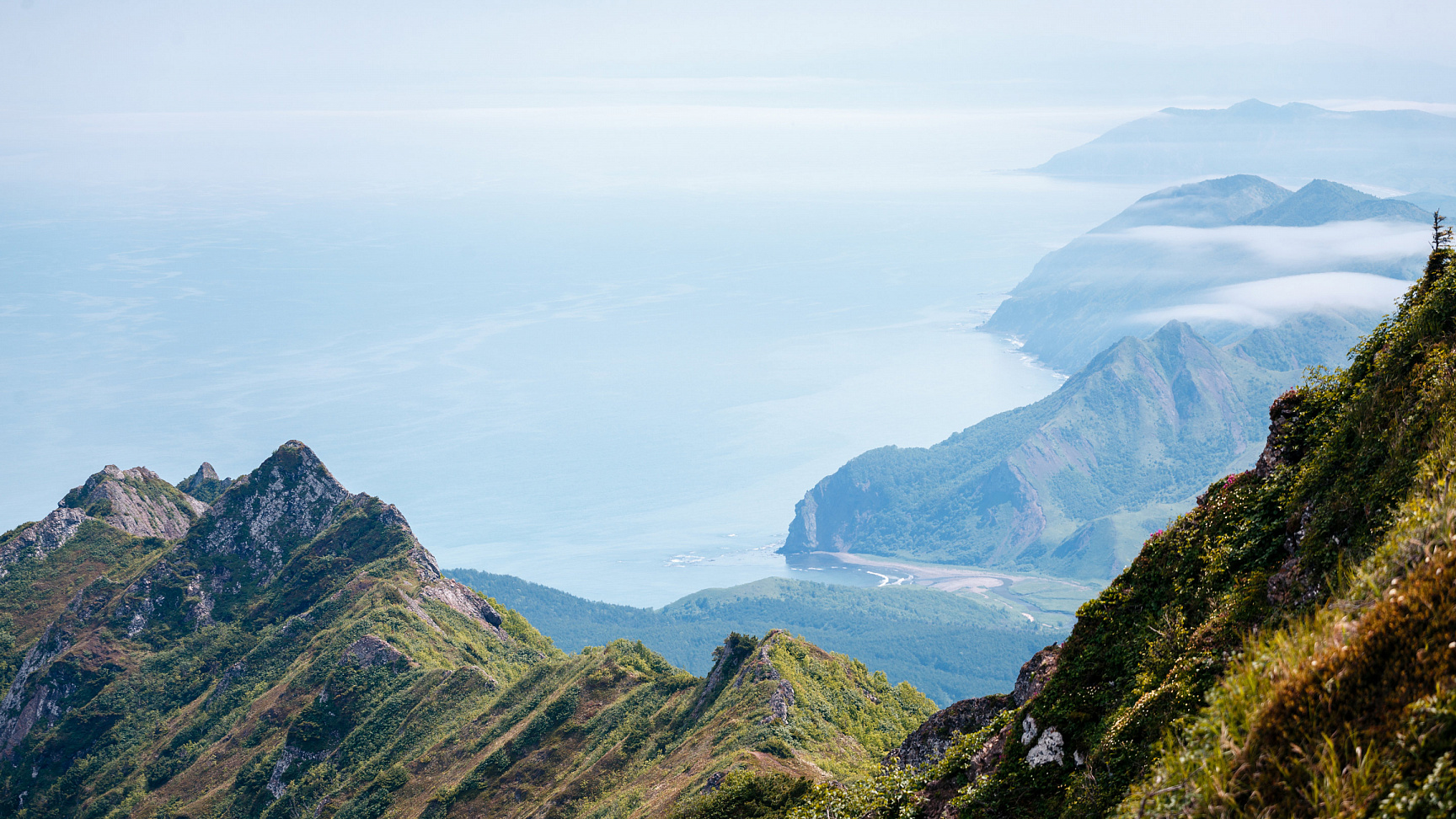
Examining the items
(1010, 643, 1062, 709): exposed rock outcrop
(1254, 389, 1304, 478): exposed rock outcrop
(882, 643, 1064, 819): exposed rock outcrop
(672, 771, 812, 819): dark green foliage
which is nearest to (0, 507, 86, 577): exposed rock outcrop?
(672, 771, 812, 819): dark green foliage

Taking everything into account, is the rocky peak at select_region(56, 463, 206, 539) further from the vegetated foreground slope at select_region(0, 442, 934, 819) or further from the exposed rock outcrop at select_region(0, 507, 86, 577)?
the exposed rock outcrop at select_region(0, 507, 86, 577)

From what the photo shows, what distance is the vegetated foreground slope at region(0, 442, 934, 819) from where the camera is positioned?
2884 inches

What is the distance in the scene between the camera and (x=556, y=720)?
81.5 metres

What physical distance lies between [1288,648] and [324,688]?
10231 cm

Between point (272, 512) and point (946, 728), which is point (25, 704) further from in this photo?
point (946, 728)

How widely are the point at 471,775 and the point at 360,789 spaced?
13824 millimetres

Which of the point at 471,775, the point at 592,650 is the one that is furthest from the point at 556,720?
the point at 592,650

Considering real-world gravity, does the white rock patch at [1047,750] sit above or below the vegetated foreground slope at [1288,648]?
below

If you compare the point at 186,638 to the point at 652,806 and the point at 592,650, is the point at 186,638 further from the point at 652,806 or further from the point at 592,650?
the point at 652,806

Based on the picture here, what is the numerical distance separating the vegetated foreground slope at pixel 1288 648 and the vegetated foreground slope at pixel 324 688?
34.4m

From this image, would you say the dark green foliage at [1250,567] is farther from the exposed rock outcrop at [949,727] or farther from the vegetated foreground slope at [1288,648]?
the exposed rock outcrop at [949,727]

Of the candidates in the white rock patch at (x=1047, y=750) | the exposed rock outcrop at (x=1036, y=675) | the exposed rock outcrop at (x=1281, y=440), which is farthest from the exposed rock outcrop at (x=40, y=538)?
the exposed rock outcrop at (x=1281, y=440)

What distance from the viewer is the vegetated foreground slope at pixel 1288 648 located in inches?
433

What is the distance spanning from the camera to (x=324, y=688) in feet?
323
